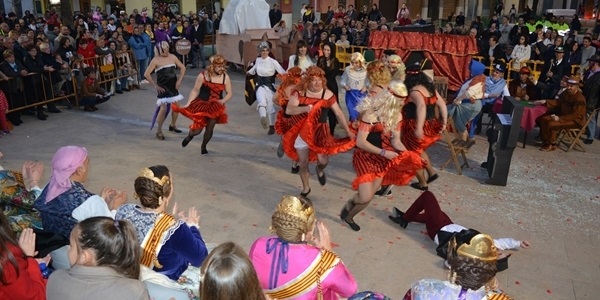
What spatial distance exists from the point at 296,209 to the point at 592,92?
313 inches

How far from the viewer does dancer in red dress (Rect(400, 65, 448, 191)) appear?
6.52 meters

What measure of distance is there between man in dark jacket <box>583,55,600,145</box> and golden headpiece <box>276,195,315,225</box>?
7.83 meters

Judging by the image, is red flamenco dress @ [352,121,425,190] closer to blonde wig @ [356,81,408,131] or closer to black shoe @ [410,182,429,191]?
blonde wig @ [356,81,408,131]

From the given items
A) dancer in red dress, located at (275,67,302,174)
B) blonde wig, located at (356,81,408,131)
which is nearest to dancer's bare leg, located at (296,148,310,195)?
dancer in red dress, located at (275,67,302,174)

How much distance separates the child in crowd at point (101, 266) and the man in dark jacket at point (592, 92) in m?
8.62

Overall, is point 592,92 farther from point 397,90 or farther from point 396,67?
point 397,90

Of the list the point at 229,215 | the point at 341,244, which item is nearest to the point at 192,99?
the point at 229,215

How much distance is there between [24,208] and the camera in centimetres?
402

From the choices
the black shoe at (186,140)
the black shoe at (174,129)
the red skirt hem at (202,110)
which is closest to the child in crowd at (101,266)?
the red skirt hem at (202,110)

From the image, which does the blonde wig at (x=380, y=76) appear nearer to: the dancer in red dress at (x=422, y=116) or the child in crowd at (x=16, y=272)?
the dancer in red dress at (x=422, y=116)

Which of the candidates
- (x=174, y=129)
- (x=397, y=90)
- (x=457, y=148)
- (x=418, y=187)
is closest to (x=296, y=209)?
(x=397, y=90)

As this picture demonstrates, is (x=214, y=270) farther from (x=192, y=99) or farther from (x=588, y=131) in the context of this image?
(x=588, y=131)

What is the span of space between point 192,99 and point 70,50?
545 centimetres

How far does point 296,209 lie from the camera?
9.39ft
